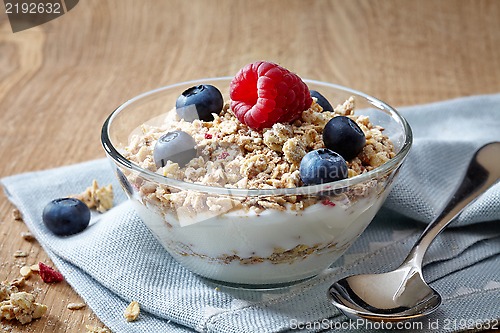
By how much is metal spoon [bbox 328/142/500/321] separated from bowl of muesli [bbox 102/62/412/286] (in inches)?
2.6

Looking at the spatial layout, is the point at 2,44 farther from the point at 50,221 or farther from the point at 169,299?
the point at 169,299

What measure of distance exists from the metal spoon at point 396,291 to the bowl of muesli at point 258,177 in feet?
0.21

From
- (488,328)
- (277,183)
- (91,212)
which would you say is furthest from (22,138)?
(488,328)

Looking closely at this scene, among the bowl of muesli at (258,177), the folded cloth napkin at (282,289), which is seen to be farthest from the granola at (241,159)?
the folded cloth napkin at (282,289)

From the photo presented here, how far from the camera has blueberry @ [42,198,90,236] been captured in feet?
4.59

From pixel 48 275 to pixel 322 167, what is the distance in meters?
0.52

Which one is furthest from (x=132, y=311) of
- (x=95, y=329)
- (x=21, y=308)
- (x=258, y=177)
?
(x=258, y=177)

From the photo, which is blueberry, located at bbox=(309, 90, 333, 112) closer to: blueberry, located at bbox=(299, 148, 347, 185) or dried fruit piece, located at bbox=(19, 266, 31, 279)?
blueberry, located at bbox=(299, 148, 347, 185)

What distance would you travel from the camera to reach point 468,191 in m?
1.40

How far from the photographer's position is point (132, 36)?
241cm

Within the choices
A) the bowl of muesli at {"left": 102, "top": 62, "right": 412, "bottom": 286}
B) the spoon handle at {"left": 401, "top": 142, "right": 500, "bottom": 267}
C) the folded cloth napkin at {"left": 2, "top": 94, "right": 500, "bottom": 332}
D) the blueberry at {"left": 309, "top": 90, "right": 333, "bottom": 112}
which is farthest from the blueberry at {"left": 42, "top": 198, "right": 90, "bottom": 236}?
the spoon handle at {"left": 401, "top": 142, "right": 500, "bottom": 267}

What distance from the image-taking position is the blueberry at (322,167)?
3.59 ft

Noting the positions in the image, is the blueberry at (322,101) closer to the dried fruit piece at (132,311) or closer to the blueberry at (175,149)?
the blueberry at (175,149)

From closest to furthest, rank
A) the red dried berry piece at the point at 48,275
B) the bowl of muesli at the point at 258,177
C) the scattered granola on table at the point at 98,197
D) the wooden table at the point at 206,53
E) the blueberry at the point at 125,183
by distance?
the bowl of muesli at the point at 258,177
the blueberry at the point at 125,183
the red dried berry piece at the point at 48,275
the scattered granola on table at the point at 98,197
the wooden table at the point at 206,53
